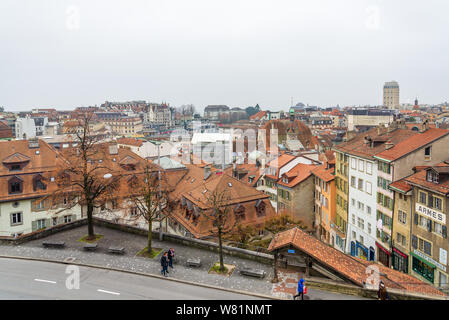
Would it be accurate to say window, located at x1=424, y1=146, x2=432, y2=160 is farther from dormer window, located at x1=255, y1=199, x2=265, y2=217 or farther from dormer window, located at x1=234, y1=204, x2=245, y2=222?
dormer window, located at x1=234, y1=204, x2=245, y2=222

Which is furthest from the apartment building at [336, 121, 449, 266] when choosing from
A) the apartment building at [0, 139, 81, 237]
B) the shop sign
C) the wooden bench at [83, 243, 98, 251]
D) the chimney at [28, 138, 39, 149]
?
the chimney at [28, 138, 39, 149]

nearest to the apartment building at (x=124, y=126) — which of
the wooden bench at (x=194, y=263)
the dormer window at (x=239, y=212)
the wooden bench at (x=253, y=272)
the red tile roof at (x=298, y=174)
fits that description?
the red tile roof at (x=298, y=174)

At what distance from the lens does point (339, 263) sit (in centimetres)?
2156

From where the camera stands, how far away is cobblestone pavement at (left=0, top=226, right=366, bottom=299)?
22417 millimetres

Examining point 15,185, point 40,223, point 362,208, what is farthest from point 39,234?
point 362,208

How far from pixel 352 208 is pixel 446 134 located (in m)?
14.1

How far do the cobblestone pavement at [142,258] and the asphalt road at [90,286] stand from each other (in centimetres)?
120

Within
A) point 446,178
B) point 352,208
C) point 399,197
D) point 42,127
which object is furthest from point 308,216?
point 42,127

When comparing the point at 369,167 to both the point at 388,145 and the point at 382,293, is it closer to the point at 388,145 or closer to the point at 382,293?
the point at 388,145

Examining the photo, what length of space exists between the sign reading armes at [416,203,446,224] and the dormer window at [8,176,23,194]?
39.9 m

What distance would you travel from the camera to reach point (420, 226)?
3422 cm

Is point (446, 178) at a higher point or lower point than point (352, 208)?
higher
